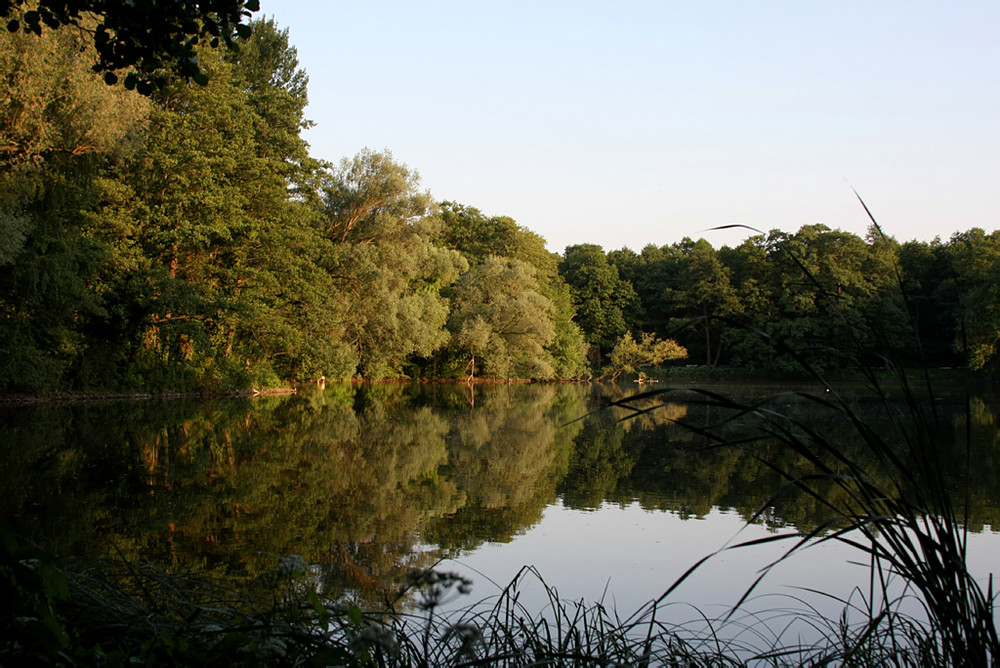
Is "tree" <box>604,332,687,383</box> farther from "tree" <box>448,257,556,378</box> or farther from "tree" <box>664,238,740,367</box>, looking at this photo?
"tree" <box>448,257,556,378</box>

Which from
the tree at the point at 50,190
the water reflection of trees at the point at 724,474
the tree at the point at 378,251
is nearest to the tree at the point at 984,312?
the water reflection of trees at the point at 724,474

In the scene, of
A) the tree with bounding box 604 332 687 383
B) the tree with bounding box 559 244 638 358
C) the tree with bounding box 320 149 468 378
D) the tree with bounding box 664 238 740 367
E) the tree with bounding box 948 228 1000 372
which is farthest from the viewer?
the tree with bounding box 559 244 638 358

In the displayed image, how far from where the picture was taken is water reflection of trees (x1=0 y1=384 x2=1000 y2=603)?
5.94 metres

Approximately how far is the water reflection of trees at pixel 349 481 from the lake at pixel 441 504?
3cm

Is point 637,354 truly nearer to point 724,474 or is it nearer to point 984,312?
point 984,312

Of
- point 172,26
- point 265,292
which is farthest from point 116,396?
point 172,26

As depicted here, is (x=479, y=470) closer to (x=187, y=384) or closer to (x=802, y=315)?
(x=187, y=384)

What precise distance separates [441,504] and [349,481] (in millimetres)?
1591

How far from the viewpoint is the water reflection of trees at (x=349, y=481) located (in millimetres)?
5941

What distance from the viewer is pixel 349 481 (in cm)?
907

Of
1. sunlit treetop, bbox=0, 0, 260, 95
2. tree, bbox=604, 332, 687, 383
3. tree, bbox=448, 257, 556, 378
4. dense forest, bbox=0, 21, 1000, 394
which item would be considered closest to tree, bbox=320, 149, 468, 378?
dense forest, bbox=0, 21, 1000, 394

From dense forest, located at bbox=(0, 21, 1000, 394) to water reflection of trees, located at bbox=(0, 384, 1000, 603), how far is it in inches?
86.0

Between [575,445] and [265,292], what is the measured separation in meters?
13.9

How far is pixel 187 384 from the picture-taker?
920 inches
